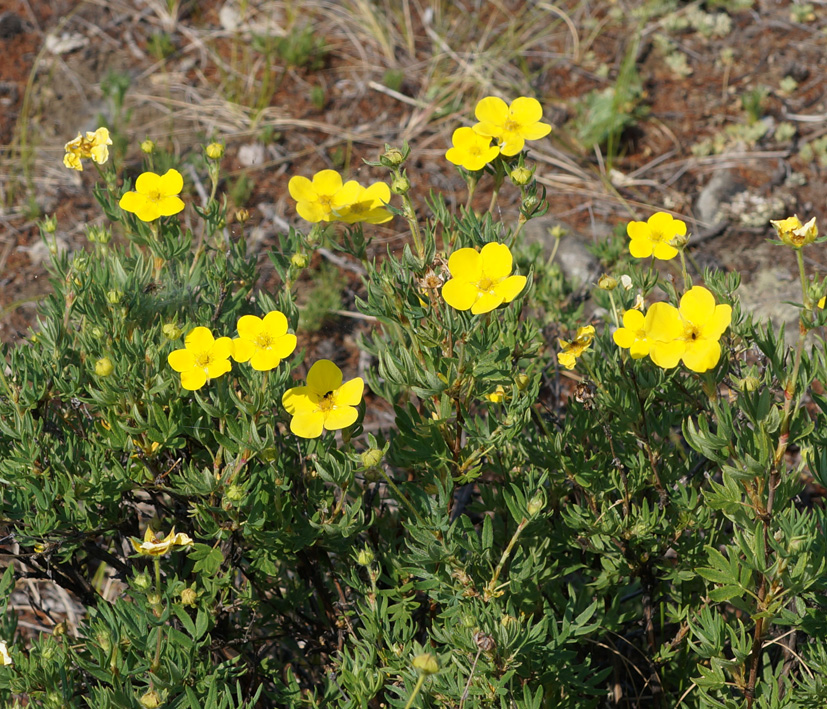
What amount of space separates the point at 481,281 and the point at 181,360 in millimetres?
712

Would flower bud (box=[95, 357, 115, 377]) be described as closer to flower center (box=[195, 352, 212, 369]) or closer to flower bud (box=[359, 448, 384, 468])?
flower center (box=[195, 352, 212, 369])

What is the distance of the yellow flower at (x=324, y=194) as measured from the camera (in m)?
2.29

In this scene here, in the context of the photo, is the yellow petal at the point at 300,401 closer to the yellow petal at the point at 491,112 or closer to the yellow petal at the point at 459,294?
the yellow petal at the point at 459,294

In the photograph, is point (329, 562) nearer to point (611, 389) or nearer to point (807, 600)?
point (611, 389)

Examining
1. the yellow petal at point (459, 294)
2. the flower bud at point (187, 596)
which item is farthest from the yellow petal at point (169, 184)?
the flower bud at point (187, 596)

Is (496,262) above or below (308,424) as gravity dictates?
above

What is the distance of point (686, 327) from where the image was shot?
186cm

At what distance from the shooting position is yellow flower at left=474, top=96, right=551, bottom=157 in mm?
2133

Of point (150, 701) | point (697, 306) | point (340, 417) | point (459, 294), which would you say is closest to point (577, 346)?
point (697, 306)

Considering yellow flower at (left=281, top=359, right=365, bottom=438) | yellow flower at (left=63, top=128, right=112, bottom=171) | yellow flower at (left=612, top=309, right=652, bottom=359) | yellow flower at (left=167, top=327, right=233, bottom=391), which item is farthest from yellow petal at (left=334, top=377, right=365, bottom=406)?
yellow flower at (left=63, top=128, right=112, bottom=171)

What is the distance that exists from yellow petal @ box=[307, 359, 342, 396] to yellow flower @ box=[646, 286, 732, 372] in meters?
0.73

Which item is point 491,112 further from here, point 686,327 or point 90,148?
point 90,148

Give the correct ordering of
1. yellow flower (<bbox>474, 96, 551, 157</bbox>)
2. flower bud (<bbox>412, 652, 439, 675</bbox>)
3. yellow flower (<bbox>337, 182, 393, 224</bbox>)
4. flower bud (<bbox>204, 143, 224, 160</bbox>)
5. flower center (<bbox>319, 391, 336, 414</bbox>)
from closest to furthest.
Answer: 1. flower bud (<bbox>412, 652, 439, 675</bbox>)
2. flower center (<bbox>319, 391, 336, 414</bbox>)
3. yellow flower (<bbox>474, 96, 551, 157</bbox>)
4. yellow flower (<bbox>337, 182, 393, 224</bbox>)
5. flower bud (<bbox>204, 143, 224, 160</bbox>)

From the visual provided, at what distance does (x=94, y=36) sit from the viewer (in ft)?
19.7
